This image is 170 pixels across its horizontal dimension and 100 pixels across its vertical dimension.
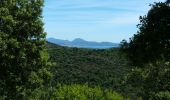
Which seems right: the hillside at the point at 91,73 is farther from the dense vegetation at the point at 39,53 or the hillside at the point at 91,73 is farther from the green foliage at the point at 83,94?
the dense vegetation at the point at 39,53

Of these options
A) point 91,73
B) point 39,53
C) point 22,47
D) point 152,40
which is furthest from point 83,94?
point 91,73

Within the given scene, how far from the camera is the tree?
156 ft

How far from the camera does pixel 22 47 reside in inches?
1919

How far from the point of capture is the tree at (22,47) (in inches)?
1874

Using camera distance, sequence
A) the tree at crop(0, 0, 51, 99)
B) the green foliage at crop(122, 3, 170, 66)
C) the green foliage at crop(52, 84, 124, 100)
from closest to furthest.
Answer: the green foliage at crop(122, 3, 170, 66) → the tree at crop(0, 0, 51, 99) → the green foliage at crop(52, 84, 124, 100)

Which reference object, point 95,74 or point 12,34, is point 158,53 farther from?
point 95,74

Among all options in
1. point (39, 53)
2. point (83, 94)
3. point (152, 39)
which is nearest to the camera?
point (152, 39)

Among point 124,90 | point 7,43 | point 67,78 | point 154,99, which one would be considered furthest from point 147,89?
point 67,78

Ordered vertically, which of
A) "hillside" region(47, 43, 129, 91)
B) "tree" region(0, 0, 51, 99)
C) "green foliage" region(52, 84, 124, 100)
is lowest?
"hillside" region(47, 43, 129, 91)

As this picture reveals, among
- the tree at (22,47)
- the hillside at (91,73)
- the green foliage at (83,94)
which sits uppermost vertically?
the tree at (22,47)

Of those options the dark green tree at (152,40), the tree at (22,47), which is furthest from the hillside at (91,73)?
the dark green tree at (152,40)

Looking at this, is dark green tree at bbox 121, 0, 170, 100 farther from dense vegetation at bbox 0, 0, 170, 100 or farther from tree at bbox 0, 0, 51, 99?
tree at bbox 0, 0, 51, 99

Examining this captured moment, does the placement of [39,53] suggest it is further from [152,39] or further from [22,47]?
[152,39]

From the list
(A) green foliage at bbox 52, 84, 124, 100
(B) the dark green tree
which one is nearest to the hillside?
(A) green foliage at bbox 52, 84, 124, 100
